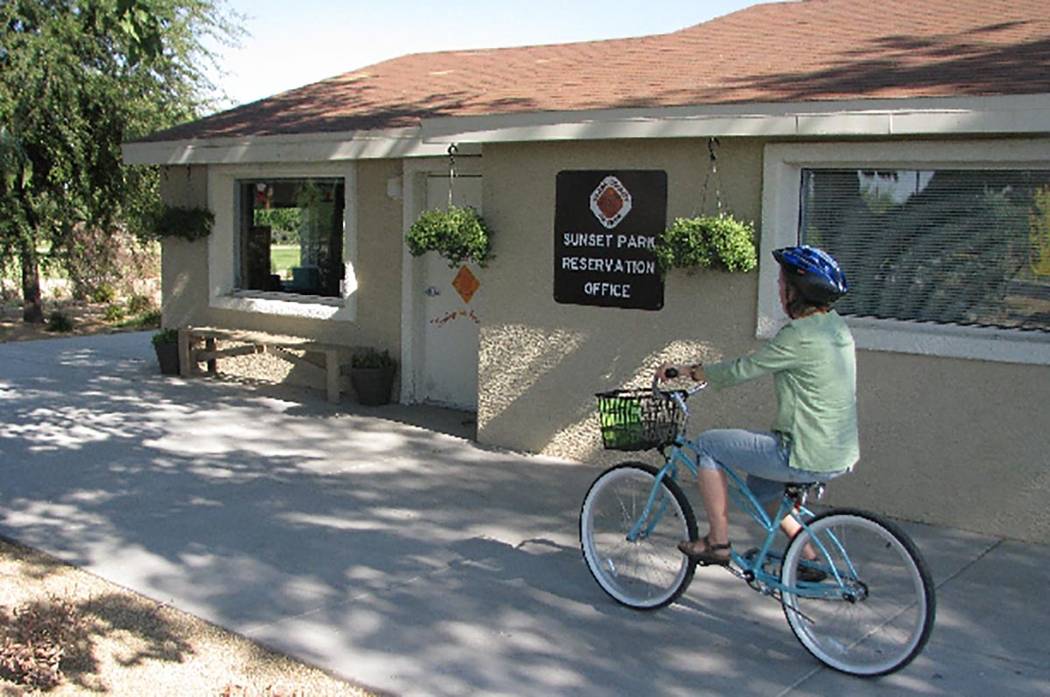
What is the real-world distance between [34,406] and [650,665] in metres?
7.30

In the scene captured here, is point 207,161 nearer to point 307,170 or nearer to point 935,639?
point 307,170

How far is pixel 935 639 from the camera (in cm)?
507

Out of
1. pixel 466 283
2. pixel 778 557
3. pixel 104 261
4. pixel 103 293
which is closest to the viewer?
pixel 778 557

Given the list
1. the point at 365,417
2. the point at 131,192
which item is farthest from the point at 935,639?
the point at 131,192

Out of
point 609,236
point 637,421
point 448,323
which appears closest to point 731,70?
point 609,236

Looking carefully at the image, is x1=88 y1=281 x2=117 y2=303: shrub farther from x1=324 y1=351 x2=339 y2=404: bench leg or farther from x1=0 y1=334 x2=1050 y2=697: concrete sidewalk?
x1=324 y1=351 x2=339 y2=404: bench leg

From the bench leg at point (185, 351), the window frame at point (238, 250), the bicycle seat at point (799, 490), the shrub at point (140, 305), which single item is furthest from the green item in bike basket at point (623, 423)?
the shrub at point (140, 305)

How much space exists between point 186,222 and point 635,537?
314 inches

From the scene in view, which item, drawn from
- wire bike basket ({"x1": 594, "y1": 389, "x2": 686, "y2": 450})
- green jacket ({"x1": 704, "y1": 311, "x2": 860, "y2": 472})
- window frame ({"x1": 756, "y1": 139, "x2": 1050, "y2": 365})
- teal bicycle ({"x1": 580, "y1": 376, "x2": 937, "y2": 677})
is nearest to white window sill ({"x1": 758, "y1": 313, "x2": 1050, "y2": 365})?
window frame ({"x1": 756, "y1": 139, "x2": 1050, "y2": 365})

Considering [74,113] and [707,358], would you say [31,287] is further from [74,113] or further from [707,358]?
[707,358]

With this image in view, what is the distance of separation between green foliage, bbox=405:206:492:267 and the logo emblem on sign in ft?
2.98

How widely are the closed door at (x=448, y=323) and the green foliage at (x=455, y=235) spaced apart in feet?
4.02

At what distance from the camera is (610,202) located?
799 centimetres

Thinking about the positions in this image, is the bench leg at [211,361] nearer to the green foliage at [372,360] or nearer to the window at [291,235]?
the window at [291,235]
